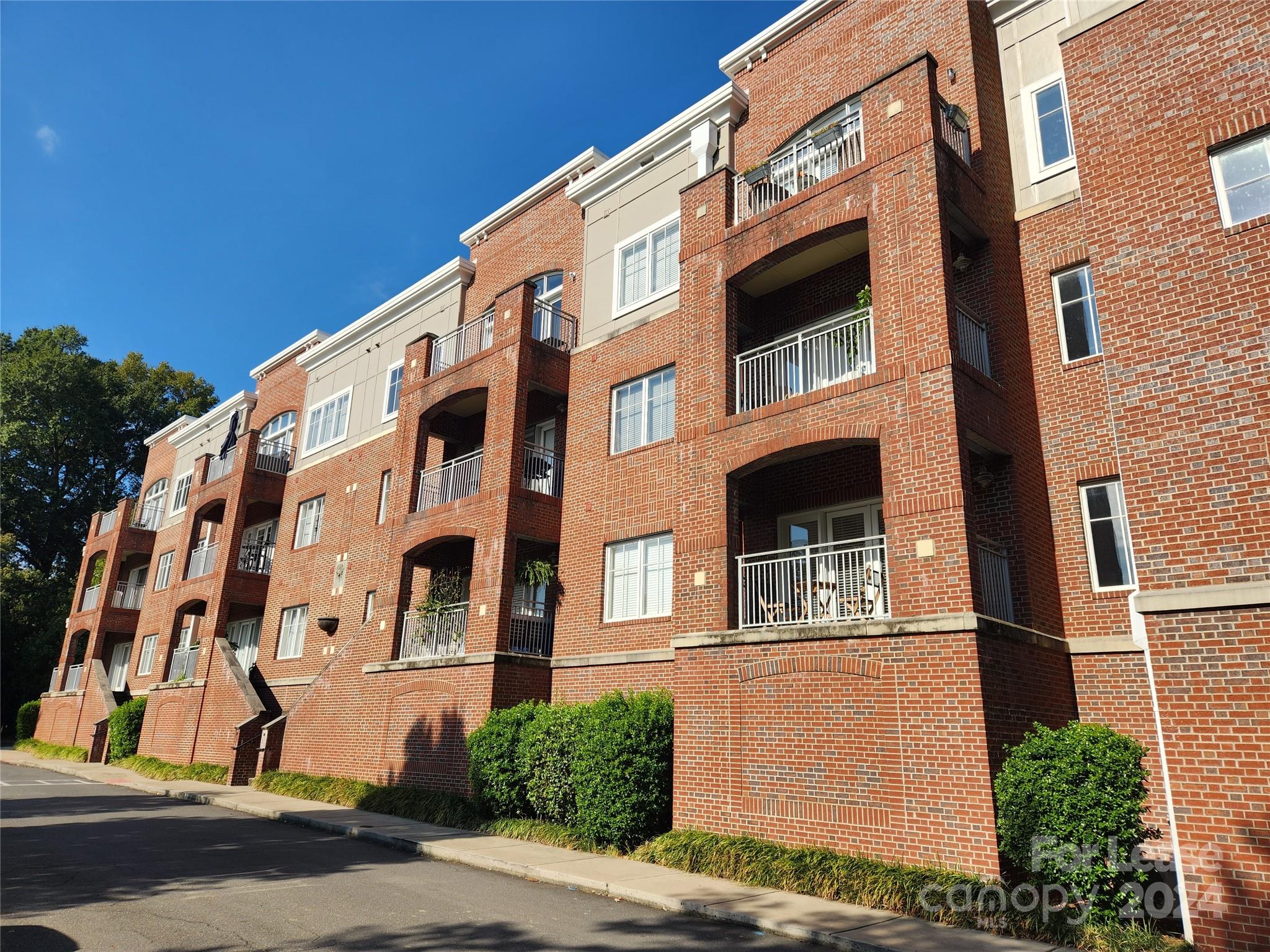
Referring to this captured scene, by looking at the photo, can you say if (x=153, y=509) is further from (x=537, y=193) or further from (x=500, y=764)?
(x=500, y=764)

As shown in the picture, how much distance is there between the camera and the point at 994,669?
33.1ft

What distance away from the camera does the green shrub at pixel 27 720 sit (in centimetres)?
3831

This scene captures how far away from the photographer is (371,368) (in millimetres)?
26641

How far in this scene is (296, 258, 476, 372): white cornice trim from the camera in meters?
23.9

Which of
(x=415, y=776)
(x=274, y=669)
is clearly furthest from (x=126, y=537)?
(x=415, y=776)

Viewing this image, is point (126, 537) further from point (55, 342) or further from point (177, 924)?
point (177, 924)

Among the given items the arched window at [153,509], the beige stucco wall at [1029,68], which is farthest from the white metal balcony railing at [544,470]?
the arched window at [153,509]

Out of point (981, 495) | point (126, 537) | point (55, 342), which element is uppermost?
point (55, 342)

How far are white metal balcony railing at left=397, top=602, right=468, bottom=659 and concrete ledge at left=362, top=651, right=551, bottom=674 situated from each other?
0.38 meters

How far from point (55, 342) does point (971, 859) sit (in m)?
57.2

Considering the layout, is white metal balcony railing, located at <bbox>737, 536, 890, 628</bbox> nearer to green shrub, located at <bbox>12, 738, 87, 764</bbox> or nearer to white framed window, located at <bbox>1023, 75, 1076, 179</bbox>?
white framed window, located at <bbox>1023, 75, 1076, 179</bbox>

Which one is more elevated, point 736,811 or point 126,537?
point 126,537

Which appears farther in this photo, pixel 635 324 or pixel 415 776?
pixel 635 324

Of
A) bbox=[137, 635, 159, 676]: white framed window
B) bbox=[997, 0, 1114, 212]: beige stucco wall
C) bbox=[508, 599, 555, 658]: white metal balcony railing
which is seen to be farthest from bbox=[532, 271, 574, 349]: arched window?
bbox=[137, 635, 159, 676]: white framed window
